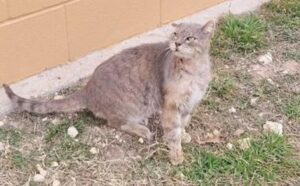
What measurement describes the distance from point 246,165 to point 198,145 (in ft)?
1.19

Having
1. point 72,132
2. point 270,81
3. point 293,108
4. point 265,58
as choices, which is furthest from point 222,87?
point 72,132

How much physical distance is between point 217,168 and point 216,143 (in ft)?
0.90

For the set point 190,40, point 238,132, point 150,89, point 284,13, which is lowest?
point 238,132

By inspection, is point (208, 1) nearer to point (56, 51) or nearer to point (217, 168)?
point (56, 51)

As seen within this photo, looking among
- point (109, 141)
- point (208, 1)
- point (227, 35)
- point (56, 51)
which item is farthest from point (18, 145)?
point (208, 1)

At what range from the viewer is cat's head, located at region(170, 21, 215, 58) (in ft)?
12.3

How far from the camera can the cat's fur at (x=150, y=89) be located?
3902 millimetres

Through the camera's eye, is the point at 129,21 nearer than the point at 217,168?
No

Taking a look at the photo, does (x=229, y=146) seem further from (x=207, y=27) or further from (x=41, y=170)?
(x=41, y=170)

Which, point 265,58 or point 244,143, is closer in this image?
point 244,143

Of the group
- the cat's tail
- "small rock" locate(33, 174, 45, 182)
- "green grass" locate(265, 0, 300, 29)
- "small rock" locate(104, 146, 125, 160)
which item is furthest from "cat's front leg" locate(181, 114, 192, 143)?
"green grass" locate(265, 0, 300, 29)

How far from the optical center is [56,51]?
185 inches

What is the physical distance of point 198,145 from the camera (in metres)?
4.11

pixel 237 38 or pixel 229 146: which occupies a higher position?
pixel 237 38
